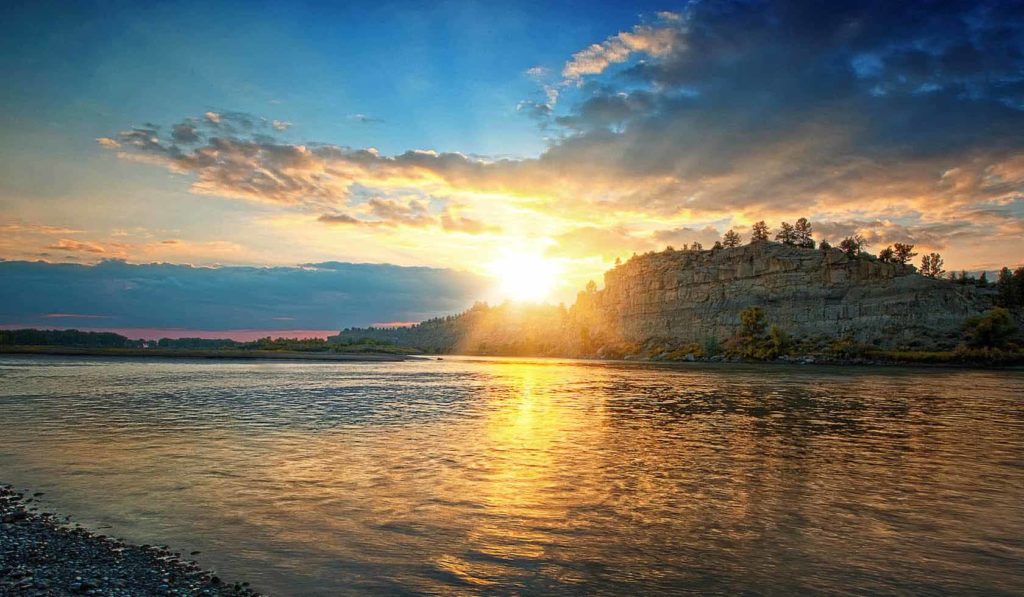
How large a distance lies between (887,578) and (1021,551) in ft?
14.0

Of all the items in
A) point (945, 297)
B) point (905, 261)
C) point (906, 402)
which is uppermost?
point (905, 261)

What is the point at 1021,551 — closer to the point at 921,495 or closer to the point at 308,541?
the point at 921,495

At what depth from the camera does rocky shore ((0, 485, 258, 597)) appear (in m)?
8.56

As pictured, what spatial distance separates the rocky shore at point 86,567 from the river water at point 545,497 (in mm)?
546

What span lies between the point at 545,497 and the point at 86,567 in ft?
35.0

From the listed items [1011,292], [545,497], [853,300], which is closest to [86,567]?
[545,497]

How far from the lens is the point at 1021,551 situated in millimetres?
11320

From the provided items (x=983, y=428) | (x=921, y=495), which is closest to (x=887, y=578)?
(x=921, y=495)

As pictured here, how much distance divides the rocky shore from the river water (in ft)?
1.79

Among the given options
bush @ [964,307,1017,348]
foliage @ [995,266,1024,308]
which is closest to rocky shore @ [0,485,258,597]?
bush @ [964,307,1017,348]

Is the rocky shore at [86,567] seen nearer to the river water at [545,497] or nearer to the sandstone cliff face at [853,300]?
the river water at [545,497]

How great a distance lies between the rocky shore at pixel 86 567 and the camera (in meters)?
8.56

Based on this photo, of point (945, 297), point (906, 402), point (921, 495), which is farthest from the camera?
point (945, 297)

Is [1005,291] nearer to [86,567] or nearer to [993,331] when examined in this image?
[993,331]
